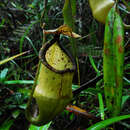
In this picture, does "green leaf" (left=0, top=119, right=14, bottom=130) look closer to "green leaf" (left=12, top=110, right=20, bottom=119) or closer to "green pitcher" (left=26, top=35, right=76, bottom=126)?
"green leaf" (left=12, top=110, right=20, bottom=119)

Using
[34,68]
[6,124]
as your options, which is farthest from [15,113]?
[34,68]

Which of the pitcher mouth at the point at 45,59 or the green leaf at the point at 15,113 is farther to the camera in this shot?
the green leaf at the point at 15,113

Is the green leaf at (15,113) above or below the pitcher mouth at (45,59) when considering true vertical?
below

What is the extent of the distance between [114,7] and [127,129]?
1.09 meters

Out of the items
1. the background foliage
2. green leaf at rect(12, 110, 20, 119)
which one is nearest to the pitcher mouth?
the background foliage

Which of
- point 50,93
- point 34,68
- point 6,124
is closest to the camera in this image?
point 50,93

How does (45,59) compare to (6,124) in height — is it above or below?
above

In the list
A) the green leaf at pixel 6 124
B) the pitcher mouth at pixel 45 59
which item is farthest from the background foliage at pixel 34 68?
the pitcher mouth at pixel 45 59

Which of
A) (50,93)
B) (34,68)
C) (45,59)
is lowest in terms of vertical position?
(34,68)

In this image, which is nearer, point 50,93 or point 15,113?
point 50,93

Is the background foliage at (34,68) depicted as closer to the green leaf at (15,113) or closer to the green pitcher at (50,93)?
the green leaf at (15,113)

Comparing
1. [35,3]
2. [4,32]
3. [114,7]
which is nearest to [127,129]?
[114,7]

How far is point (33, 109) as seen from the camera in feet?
1.93

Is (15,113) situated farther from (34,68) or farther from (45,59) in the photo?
(45,59)
